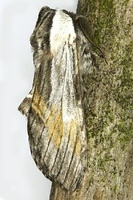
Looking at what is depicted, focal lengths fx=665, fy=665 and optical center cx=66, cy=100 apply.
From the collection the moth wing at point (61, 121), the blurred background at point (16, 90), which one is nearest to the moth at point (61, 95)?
the moth wing at point (61, 121)

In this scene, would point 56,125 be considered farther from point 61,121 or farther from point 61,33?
point 61,33

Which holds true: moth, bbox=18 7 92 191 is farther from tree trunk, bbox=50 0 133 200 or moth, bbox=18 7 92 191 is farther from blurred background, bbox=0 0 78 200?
blurred background, bbox=0 0 78 200

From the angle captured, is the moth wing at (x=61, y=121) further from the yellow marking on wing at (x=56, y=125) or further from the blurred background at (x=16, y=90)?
the blurred background at (x=16, y=90)

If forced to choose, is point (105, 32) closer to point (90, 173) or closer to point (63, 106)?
point (63, 106)

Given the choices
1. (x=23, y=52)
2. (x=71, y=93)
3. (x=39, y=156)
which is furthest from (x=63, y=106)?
(x=23, y=52)

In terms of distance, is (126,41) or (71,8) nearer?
(126,41)
